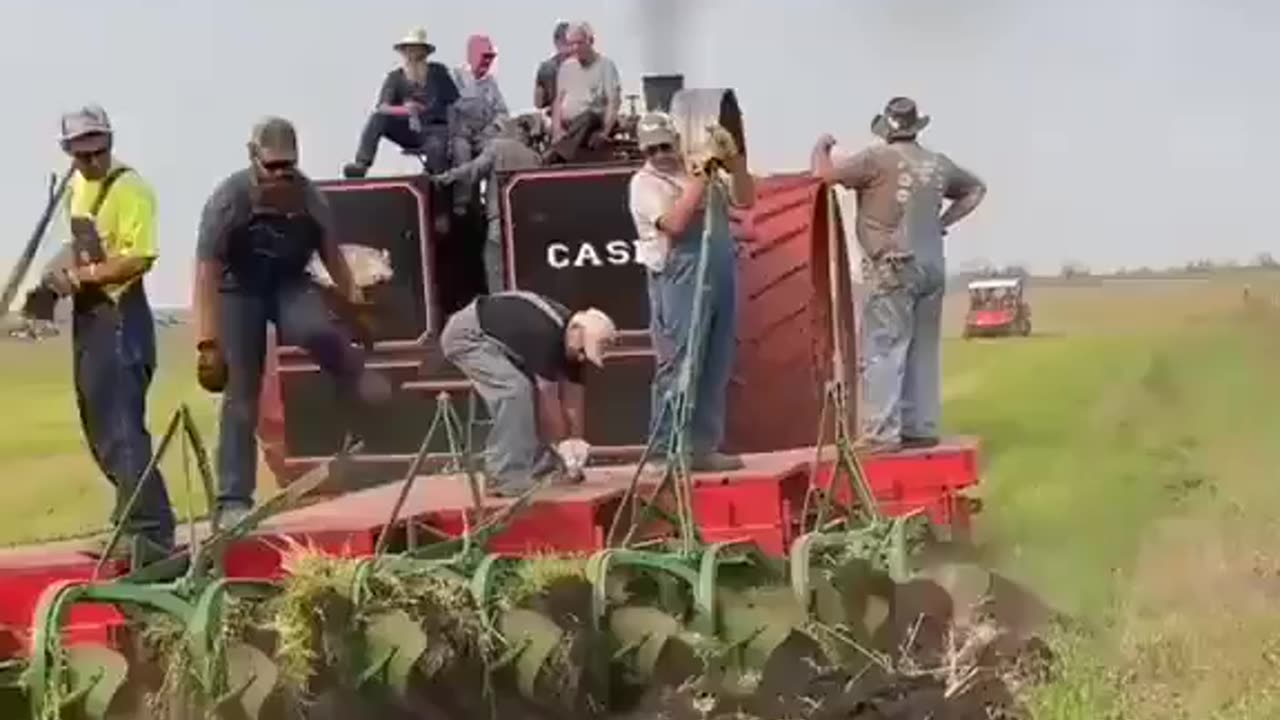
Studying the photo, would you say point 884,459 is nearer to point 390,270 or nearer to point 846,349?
point 846,349

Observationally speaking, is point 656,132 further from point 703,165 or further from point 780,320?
point 780,320

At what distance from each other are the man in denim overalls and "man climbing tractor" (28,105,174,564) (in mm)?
2047

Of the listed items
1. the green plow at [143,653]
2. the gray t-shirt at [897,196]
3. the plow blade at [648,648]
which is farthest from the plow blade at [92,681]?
the gray t-shirt at [897,196]

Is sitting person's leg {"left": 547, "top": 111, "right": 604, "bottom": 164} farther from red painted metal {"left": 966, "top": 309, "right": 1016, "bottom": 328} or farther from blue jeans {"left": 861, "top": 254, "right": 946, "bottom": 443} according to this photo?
red painted metal {"left": 966, "top": 309, "right": 1016, "bottom": 328}

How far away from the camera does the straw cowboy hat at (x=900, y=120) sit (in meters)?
10.9

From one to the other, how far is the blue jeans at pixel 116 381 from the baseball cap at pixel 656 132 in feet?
7.39

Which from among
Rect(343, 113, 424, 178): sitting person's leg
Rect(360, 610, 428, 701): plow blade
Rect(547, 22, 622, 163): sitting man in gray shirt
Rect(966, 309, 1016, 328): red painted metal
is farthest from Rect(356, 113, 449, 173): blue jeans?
Rect(966, 309, 1016, 328): red painted metal

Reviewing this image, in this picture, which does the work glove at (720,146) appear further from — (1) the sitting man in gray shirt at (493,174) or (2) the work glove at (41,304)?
(2) the work glove at (41,304)

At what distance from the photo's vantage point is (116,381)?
7.92 m

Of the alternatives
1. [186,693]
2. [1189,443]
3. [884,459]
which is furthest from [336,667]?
[1189,443]

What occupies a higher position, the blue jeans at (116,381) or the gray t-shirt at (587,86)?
the gray t-shirt at (587,86)

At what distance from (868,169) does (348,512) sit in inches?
134

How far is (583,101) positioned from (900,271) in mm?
1777

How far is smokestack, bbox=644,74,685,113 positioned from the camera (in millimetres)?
11359
